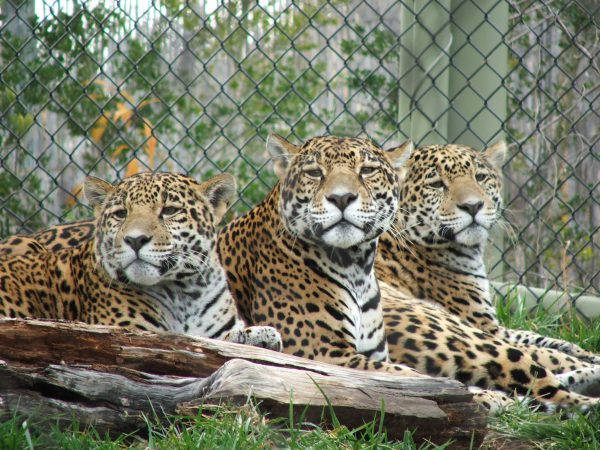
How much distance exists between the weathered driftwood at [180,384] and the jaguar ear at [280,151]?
1.71 metres

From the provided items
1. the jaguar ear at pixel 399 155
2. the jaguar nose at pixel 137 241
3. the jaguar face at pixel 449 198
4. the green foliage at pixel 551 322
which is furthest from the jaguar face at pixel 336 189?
the green foliage at pixel 551 322

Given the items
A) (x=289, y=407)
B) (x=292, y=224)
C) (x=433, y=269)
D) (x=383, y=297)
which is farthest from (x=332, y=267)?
(x=289, y=407)

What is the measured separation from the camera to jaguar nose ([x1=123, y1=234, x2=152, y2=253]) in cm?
505

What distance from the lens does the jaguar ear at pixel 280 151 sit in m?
5.90

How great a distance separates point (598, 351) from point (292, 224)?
9.14 feet

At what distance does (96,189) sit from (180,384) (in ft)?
5.33

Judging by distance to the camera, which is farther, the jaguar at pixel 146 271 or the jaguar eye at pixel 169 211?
the jaguar eye at pixel 169 211

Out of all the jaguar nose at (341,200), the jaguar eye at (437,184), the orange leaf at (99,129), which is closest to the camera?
the jaguar nose at (341,200)

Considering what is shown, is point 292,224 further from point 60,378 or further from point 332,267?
point 60,378

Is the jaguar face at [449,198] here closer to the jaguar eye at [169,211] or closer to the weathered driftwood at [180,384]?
the jaguar eye at [169,211]

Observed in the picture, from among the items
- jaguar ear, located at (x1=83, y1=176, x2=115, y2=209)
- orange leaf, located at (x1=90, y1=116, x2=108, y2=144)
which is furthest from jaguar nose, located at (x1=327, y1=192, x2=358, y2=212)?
orange leaf, located at (x1=90, y1=116, x2=108, y2=144)

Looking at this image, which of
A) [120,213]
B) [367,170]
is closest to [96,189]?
[120,213]

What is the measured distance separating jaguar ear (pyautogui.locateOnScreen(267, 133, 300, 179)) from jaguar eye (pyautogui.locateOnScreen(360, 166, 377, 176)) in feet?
1.52

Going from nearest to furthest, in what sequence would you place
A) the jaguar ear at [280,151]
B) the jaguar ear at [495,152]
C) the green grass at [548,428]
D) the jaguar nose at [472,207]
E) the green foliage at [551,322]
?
the green grass at [548,428], the jaguar ear at [280,151], the jaguar nose at [472,207], the jaguar ear at [495,152], the green foliage at [551,322]
